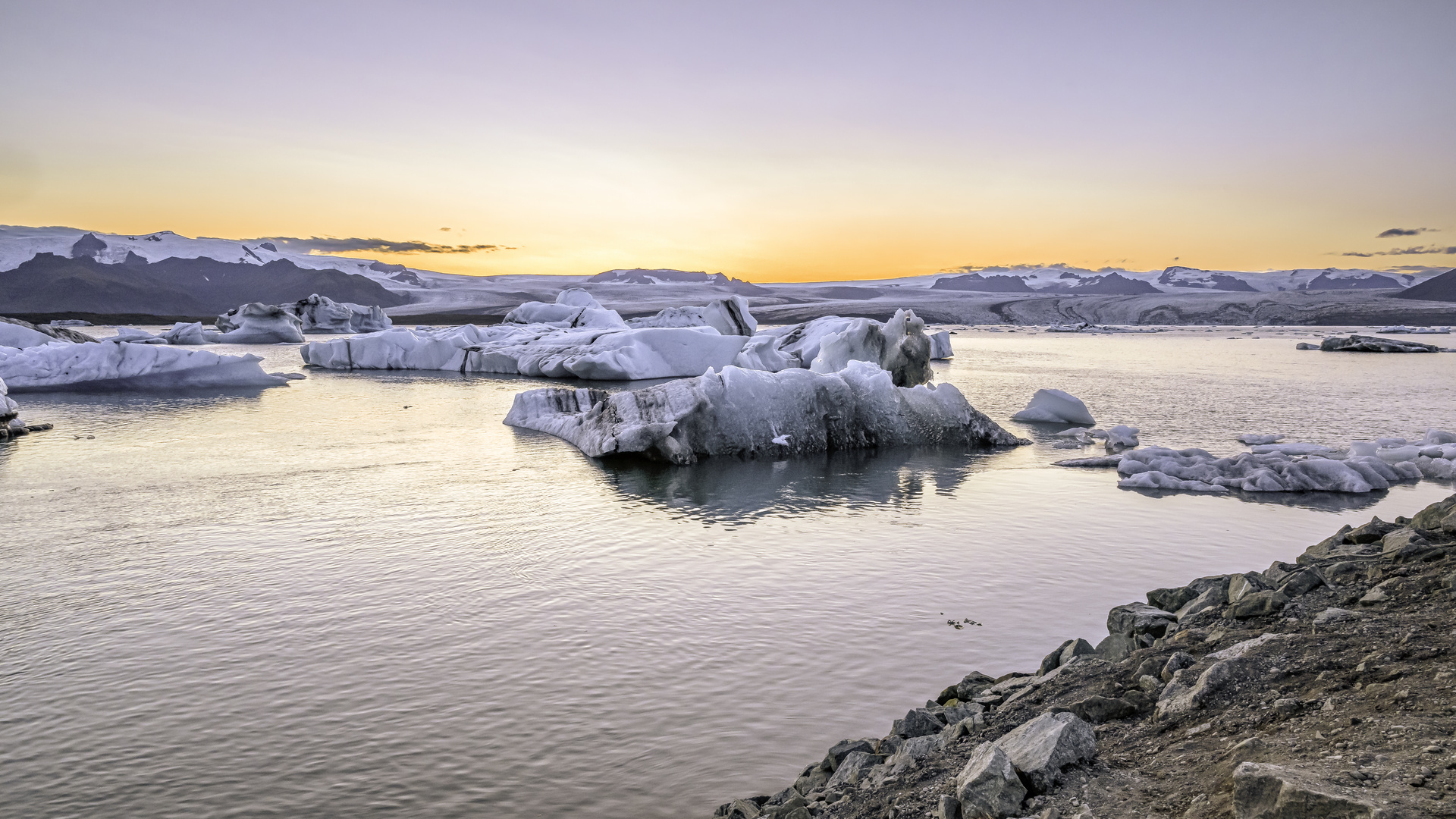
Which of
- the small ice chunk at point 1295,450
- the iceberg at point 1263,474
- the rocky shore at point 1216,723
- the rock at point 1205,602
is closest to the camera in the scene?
the rocky shore at point 1216,723

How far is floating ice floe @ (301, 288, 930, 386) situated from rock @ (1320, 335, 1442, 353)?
24289 millimetres

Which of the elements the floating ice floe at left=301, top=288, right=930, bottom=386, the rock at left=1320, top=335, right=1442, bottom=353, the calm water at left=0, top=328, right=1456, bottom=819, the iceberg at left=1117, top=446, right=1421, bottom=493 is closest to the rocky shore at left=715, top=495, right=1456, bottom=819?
the calm water at left=0, top=328, right=1456, bottom=819

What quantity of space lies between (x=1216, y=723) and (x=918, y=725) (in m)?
1.10

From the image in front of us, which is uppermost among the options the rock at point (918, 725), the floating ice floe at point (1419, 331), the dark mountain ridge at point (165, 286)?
the dark mountain ridge at point (165, 286)

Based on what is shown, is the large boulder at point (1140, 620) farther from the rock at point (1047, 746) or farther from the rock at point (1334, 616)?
the rock at point (1047, 746)

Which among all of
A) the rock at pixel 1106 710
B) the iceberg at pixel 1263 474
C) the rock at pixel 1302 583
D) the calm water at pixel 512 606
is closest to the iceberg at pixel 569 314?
the calm water at pixel 512 606

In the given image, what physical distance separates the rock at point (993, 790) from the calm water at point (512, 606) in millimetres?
1124

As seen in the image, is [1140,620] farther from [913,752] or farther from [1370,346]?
[1370,346]

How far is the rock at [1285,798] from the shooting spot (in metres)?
1.92

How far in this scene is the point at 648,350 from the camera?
23.8 metres

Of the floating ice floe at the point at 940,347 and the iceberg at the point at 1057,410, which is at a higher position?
the floating ice floe at the point at 940,347

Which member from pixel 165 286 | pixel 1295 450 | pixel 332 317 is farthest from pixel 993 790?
pixel 165 286

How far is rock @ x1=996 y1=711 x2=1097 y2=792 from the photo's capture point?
8.47 ft

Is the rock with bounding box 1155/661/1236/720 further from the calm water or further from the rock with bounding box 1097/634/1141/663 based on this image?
the calm water
